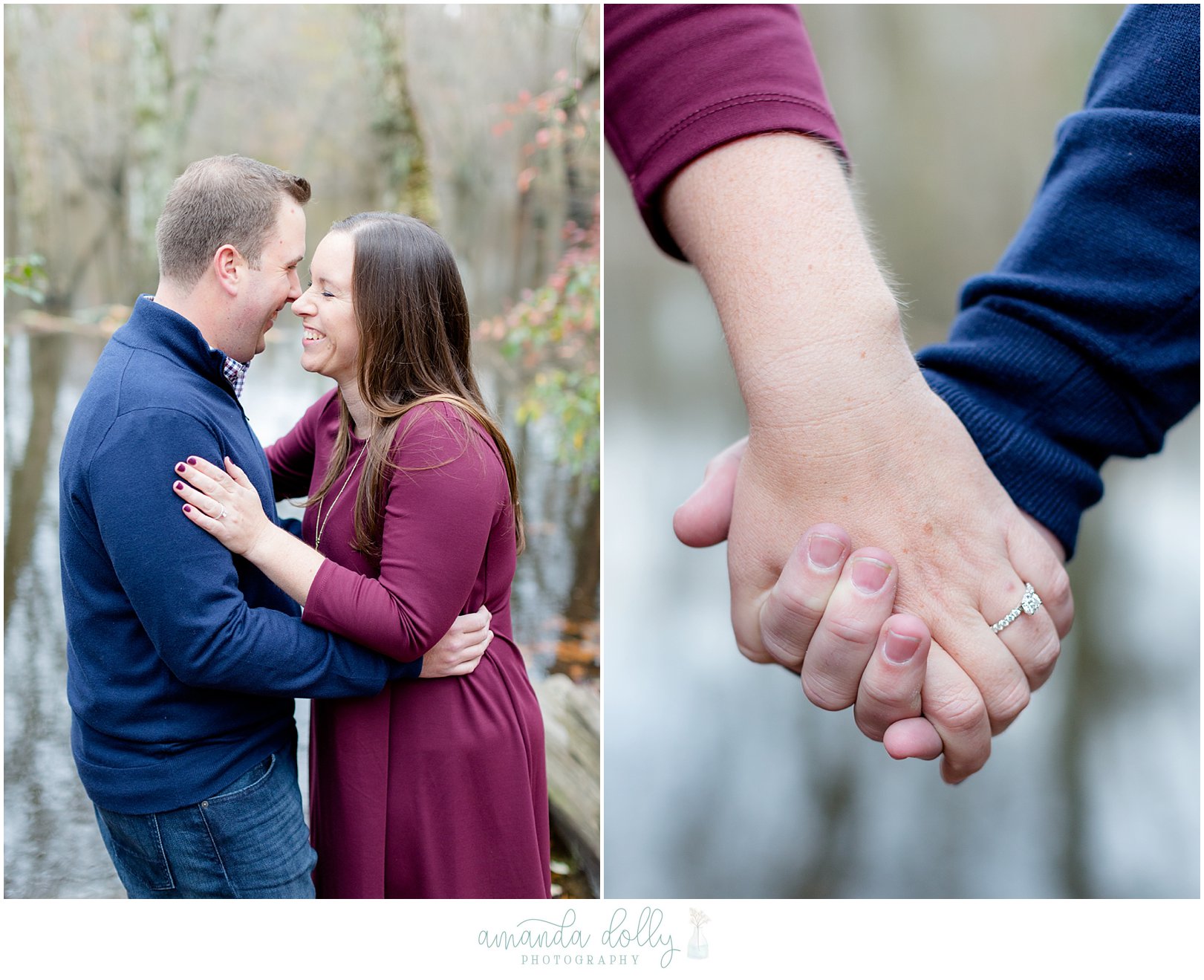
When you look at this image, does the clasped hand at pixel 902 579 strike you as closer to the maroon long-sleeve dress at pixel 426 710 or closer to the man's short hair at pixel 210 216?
the maroon long-sleeve dress at pixel 426 710

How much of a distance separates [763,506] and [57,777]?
1.73 meters

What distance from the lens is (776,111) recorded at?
1277mm

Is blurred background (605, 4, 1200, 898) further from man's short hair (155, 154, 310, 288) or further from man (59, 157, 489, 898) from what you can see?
man's short hair (155, 154, 310, 288)

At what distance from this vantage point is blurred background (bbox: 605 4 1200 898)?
270cm

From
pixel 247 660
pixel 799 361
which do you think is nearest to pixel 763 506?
pixel 799 361

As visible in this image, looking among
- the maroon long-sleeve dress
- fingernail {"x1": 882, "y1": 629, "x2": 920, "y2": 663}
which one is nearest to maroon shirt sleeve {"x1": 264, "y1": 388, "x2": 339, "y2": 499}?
the maroon long-sleeve dress

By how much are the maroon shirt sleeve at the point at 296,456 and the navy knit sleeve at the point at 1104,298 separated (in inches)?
37.6

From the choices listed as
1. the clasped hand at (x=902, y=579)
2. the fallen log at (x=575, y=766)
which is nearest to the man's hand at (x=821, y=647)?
the clasped hand at (x=902, y=579)

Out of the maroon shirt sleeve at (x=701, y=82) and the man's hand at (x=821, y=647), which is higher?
the maroon shirt sleeve at (x=701, y=82)

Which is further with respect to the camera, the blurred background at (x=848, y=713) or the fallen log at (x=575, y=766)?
the blurred background at (x=848, y=713)

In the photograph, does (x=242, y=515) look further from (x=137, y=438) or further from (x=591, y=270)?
(x=591, y=270)

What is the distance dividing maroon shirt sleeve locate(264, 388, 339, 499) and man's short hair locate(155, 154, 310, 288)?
0.32 m

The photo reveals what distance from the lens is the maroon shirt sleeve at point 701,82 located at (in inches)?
50.1

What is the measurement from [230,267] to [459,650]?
57 centimetres
